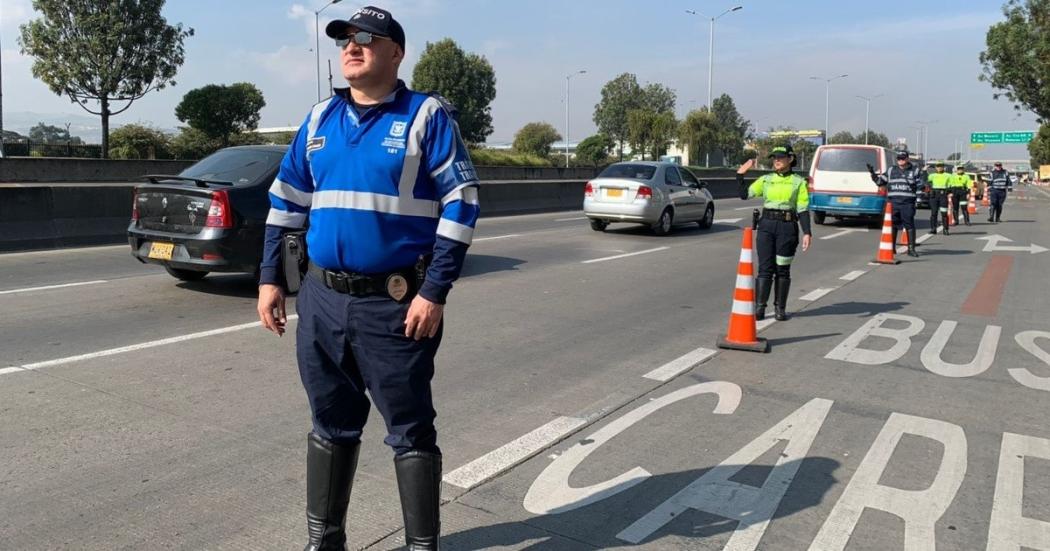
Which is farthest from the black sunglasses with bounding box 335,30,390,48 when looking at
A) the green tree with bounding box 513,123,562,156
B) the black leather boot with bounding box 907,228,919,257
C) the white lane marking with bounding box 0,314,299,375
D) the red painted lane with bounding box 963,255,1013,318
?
the green tree with bounding box 513,123,562,156

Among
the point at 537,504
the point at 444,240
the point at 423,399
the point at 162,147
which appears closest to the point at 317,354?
the point at 423,399

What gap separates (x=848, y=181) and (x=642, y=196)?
639 cm

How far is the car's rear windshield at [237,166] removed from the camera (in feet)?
28.4

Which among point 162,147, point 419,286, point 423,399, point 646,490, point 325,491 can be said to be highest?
point 162,147

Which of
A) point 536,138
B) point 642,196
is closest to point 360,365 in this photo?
point 642,196

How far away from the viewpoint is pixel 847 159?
2000 cm

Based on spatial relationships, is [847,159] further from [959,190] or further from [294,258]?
[294,258]

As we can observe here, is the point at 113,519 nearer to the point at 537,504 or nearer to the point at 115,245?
the point at 537,504

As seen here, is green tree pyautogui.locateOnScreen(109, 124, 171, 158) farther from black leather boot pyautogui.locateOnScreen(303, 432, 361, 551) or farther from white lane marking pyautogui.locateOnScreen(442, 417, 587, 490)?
black leather boot pyautogui.locateOnScreen(303, 432, 361, 551)

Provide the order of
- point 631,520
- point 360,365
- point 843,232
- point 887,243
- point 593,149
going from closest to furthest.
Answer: point 360,365
point 631,520
point 887,243
point 843,232
point 593,149

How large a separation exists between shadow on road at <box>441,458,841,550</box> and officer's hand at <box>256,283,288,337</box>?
3.59 ft

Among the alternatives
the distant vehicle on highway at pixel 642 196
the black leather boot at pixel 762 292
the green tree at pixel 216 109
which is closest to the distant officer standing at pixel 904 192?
the distant vehicle on highway at pixel 642 196

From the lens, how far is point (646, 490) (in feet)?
12.4

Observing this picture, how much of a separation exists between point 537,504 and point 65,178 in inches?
1100
